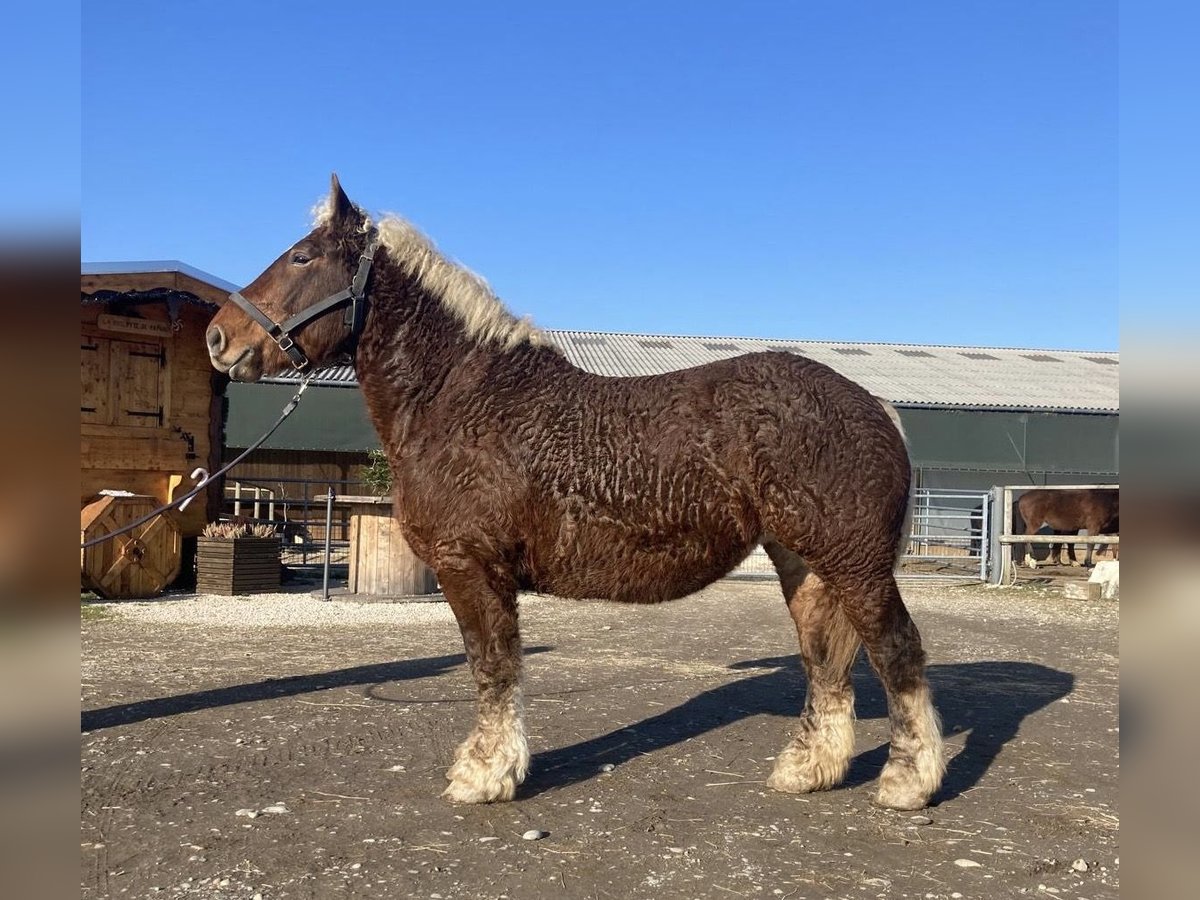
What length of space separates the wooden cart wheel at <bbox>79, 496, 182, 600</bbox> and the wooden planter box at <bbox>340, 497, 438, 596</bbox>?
257 cm

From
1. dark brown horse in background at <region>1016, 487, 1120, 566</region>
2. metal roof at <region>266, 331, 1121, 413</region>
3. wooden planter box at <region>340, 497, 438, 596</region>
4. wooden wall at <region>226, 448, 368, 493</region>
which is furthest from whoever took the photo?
metal roof at <region>266, 331, 1121, 413</region>

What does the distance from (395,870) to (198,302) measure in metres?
11.5

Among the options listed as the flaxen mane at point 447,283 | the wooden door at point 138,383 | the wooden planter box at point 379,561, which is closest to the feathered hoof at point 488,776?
the flaxen mane at point 447,283

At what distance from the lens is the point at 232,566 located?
1209cm

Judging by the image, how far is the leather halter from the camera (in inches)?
166

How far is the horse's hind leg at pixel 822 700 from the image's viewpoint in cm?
427

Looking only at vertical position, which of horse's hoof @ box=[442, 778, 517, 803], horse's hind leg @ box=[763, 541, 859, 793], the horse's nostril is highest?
the horse's nostril

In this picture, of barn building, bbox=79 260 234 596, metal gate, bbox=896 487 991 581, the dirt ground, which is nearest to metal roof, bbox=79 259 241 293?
barn building, bbox=79 260 234 596

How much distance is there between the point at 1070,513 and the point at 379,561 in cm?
1531

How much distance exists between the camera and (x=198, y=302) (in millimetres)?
12594

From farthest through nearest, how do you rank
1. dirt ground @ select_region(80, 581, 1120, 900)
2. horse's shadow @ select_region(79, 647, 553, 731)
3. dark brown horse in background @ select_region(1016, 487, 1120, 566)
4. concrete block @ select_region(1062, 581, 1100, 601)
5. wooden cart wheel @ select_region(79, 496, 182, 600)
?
1. dark brown horse in background @ select_region(1016, 487, 1120, 566)
2. concrete block @ select_region(1062, 581, 1100, 601)
3. wooden cart wheel @ select_region(79, 496, 182, 600)
4. horse's shadow @ select_region(79, 647, 553, 731)
5. dirt ground @ select_region(80, 581, 1120, 900)

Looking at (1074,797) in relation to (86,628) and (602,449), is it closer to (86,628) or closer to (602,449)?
(602,449)

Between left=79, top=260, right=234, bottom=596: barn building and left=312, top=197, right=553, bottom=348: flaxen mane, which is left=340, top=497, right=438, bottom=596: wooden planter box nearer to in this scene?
left=79, top=260, right=234, bottom=596: barn building
